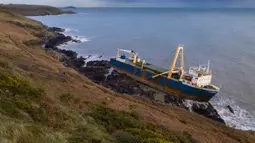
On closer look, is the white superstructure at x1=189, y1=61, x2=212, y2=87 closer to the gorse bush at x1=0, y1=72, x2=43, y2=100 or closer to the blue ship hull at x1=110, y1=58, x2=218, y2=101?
the blue ship hull at x1=110, y1=58, x2=218, y2=101

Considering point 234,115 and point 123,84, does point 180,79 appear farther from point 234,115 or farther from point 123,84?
point 123,84

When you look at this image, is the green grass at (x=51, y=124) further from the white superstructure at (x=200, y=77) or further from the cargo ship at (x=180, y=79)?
the white superstructure at (x=200, y=77)

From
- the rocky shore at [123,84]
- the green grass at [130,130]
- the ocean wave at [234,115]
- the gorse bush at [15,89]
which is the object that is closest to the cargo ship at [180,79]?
the rocky shore at [123,84]

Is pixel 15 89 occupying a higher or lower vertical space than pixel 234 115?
higher

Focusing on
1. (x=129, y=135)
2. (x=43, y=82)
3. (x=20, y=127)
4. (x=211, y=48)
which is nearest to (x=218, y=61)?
(x=211, y=48)

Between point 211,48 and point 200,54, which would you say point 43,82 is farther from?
point 211,48

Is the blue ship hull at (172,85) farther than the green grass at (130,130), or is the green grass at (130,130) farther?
the blue ship hull at (172,85)

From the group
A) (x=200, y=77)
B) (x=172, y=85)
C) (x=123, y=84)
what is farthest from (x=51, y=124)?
(x=123, y=84)
